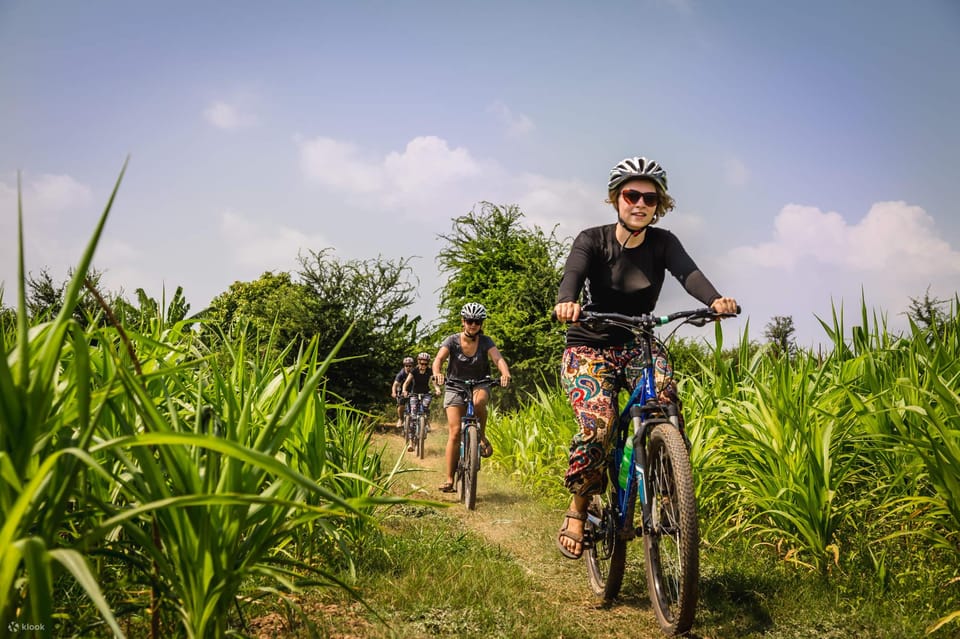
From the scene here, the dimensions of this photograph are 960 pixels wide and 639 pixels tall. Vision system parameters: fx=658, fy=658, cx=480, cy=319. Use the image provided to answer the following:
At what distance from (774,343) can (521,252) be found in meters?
10.8

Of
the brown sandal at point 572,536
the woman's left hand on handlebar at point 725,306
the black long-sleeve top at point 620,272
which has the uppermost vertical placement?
the black long-sleeve top at point 620,272

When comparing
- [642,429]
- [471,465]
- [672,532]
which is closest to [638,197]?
[642,429]

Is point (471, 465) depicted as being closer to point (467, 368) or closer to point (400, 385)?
point (467, 368)

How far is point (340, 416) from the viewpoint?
196 inches

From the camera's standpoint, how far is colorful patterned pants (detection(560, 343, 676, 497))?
3598 mm

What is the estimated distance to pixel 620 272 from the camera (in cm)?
378

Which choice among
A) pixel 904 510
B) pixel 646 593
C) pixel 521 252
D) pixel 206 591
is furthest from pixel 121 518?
pixel 521 252

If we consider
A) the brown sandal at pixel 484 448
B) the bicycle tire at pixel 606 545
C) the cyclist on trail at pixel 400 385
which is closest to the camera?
the bicycle tire at pixel 606 545

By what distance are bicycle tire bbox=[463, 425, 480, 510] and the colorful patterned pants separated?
358cm

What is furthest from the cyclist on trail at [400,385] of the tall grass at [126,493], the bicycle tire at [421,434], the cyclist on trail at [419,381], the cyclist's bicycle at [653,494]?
the tall grass at [126,493]

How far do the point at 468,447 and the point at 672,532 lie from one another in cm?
464

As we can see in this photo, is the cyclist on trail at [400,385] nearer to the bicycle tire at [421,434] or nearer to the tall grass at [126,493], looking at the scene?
the bicycle tire at [421,434]

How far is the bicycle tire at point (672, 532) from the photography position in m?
2.86

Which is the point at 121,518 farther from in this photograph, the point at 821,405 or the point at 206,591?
the point at 821,405
